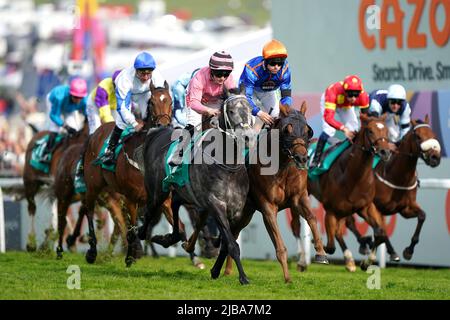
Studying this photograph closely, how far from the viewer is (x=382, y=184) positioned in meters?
12.3

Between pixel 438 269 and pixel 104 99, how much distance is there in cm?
440

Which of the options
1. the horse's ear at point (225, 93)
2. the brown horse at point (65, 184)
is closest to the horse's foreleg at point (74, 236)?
the brown horse at point (65, 184)

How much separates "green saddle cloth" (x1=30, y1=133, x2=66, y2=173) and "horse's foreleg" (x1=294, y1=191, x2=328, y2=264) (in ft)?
19.3

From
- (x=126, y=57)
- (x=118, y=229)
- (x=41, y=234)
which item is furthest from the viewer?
(x=126, y=57)

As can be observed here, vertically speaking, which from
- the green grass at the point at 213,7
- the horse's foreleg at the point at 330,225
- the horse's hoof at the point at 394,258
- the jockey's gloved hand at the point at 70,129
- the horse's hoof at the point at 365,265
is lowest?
the horse's hoof at the point at 365,265

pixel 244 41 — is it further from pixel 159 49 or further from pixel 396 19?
pixel 159 49

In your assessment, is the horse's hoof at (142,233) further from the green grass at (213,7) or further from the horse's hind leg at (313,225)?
the green grass at (213,7)

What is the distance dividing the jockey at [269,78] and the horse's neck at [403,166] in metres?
2.64

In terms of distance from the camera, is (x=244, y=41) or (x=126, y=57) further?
(x=126, y=57)

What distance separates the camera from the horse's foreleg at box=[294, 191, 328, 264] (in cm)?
901

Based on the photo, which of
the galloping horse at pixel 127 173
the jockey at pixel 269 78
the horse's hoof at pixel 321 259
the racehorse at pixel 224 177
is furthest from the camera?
the galloping horse at pixel 127 173

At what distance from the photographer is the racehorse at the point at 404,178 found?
12.0 meters

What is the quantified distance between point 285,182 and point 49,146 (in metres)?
6.01
